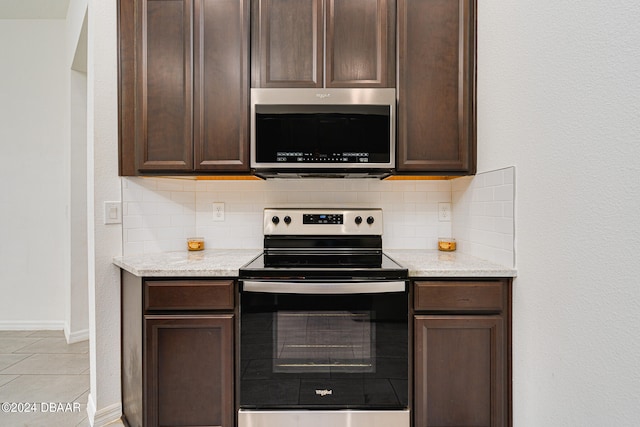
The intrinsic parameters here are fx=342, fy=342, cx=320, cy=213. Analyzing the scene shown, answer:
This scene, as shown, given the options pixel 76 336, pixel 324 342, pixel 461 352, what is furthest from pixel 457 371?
pixel 76 336

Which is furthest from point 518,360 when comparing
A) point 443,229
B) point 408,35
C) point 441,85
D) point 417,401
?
point 408,35

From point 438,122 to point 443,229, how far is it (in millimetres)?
723

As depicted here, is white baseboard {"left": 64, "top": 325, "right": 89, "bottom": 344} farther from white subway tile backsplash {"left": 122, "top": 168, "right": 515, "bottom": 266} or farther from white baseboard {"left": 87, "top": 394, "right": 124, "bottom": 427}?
white subway tile backsplash {"left": 122, "top": 168, "right": 515, "bottom": 266}

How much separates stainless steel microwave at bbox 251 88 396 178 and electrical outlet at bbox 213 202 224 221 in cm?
55

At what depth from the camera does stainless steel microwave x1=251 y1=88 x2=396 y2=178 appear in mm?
1859

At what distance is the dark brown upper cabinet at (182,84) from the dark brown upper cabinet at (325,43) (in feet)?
0.43

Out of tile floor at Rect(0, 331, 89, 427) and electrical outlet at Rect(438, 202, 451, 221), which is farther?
electrical outlet at Rect(438, 202, 451, 221)

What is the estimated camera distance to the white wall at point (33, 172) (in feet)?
10.6

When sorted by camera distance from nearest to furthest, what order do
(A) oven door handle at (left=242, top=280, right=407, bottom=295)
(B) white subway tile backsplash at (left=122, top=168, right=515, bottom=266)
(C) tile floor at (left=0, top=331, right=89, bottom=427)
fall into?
(A) oven door handle at (left=242, top=280, right=407, bottom=295)
(C) tile floor at (left=0, top=331, right=89, bottom=427)
(B) white subway tile backsplash at (left=122, top=168, right=515, bottom=266)

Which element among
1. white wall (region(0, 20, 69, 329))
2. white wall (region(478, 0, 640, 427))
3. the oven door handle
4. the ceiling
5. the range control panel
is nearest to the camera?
white wall (region(478, 0, 640, 427))

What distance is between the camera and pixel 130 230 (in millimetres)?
1970

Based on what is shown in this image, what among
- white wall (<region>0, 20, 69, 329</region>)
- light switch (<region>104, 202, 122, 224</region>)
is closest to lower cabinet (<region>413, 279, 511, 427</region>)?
light switch (<region>104, 202, 122, 224</region>)

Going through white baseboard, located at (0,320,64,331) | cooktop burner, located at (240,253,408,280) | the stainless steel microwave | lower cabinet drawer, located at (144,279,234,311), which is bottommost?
white baseboard, located at (0,320,64,331)

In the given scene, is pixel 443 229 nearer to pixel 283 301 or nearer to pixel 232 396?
pixel 283 301
